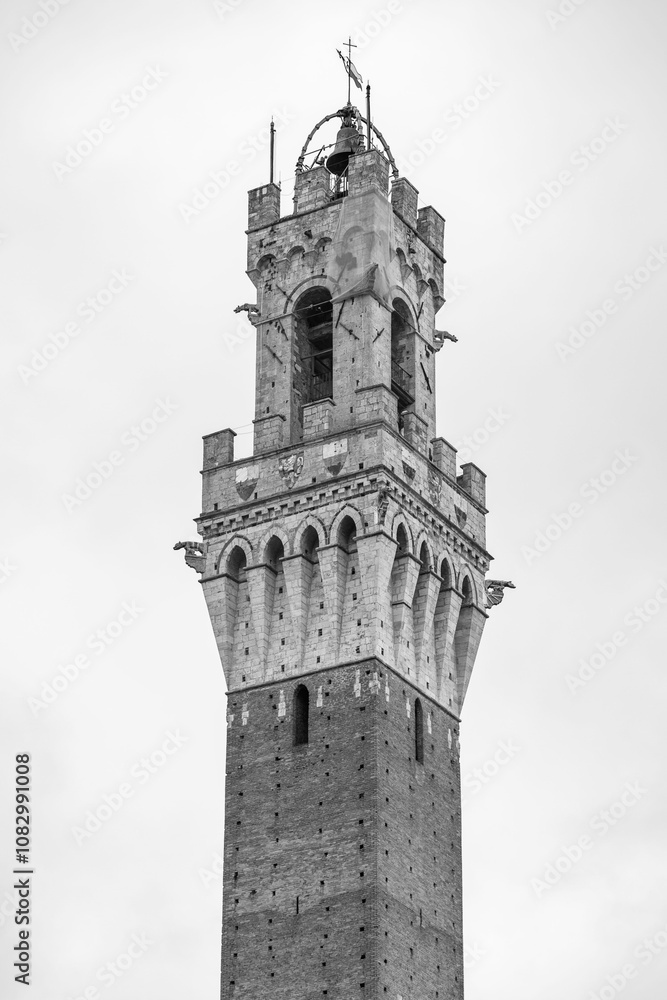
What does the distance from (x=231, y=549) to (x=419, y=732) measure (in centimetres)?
876

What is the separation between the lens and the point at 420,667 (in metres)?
79.2

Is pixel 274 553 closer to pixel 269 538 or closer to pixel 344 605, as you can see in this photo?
pixel 269 538

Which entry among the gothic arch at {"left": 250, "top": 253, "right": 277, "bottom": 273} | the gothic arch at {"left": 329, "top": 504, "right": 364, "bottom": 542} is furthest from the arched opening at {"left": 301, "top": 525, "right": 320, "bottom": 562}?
the gothic arch at {"left": 250, "top": 253, "right": 277, "bottom": 273}

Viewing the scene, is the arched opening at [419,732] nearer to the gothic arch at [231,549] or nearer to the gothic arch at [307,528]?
the gothic arch at [307,528]

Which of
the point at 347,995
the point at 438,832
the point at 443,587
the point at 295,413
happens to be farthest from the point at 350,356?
the point at 347,995

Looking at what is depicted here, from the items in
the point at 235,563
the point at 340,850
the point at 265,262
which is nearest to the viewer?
the point at 340,850

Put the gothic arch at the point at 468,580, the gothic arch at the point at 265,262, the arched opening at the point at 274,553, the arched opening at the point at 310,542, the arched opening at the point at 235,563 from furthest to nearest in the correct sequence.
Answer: the gothic arch at the point at 265,262 < the gothic arch at the point at 468,580 < the arched opening at the point at 235,563 < the arched opening at the point at 274,553 < the arched opening at the point at 310,542

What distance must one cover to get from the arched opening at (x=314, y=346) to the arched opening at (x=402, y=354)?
2.23 meters

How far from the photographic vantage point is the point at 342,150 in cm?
8931

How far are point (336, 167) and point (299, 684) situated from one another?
21.7m

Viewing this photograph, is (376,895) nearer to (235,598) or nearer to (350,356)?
(235,598)

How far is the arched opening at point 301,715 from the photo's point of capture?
76.9 m

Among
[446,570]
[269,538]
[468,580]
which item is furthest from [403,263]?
[269,538]

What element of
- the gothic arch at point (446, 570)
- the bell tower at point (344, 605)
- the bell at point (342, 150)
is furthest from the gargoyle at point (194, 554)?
the bell at point (342, 150)
